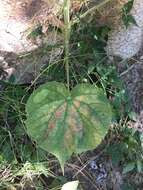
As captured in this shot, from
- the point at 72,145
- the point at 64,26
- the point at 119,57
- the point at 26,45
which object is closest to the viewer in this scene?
the point at 72,145

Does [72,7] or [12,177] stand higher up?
[72,7]

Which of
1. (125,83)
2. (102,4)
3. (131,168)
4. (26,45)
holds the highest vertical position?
(102,4)

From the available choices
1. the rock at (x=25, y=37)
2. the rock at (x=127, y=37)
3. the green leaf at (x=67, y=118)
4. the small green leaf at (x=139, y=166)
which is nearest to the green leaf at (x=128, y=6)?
the rock at (x=127, y=37)

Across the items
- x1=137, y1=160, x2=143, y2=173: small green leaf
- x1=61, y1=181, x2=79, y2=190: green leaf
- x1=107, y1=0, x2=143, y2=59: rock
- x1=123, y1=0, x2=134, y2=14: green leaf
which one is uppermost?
x1=123, y1=0, x2=134, y2=14: green leaf

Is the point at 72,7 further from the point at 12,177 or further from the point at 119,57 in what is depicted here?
the point at 12,177

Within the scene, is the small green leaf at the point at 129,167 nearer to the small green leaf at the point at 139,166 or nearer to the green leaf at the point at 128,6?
the small green leaf at the point at 139,166

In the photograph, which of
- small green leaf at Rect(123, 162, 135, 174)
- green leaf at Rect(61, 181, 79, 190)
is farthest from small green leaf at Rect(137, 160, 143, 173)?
green leaf at Rect(61, 181, 79, 190)

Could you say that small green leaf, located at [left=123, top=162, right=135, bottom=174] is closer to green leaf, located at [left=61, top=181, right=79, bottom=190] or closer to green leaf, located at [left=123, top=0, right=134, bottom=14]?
green leaf, located at [left=61, top=181, right=79, bottom=190]

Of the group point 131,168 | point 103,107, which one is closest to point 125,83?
point 131,168
